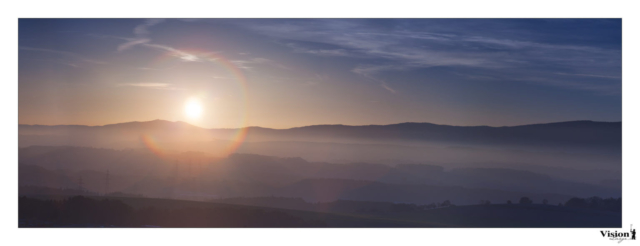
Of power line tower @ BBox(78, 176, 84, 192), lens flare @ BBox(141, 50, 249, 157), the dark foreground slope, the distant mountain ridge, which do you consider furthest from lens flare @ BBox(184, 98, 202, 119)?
power line tower @ BBox(78, 176, 84, 192)

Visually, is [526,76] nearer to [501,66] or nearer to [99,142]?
[501,66]
